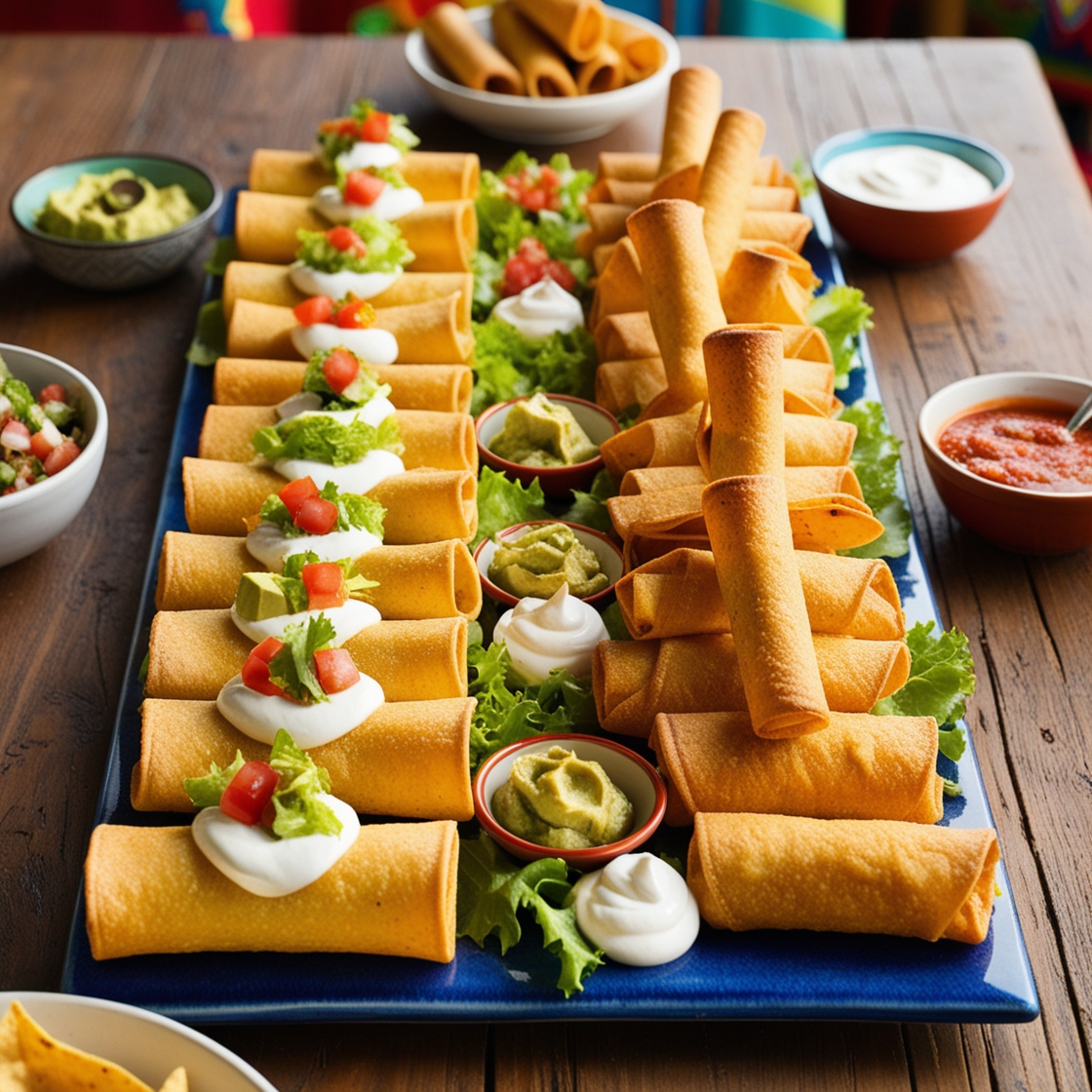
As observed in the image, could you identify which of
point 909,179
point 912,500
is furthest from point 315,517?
point 909,179

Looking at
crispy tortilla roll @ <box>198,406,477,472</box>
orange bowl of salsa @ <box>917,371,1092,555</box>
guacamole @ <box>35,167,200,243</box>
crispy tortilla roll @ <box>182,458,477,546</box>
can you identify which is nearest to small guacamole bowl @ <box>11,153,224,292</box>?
guacamole @ <box>35,167,200,243</box>

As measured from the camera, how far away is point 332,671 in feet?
9.88

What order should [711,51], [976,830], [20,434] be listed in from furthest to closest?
[711,51]
[20,434]
[976,830]

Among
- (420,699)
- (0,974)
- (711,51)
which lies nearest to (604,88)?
(711,51)

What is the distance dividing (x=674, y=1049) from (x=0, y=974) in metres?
1.51

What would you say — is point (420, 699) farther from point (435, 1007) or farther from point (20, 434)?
point (20, 434)

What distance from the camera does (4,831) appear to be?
3186 millimetres

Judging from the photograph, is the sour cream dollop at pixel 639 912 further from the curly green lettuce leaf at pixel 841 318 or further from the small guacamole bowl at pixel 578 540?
the curly green lettuce leaf at pixel 841 318

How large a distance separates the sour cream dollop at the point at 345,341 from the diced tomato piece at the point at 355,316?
18mm

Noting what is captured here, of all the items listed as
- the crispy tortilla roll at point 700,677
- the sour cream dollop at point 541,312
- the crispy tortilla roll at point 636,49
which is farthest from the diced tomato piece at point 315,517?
the crispy tortilla roll at point 636,49

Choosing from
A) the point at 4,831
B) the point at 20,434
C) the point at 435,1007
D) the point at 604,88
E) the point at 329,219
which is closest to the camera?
the point at 435,1007

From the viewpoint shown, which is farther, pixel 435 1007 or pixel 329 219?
pixel 329 219

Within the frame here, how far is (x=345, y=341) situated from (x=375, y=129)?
4.30 feet

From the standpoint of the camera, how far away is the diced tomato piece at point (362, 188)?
495 cm
